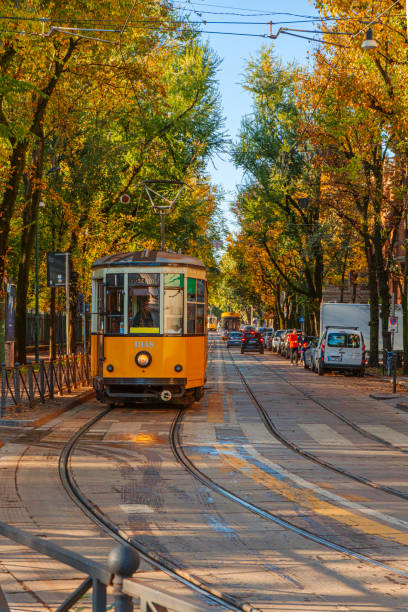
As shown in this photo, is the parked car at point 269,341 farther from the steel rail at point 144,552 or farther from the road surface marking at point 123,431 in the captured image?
the steel rail at point 144,552

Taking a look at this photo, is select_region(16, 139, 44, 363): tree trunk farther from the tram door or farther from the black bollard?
the black bollard

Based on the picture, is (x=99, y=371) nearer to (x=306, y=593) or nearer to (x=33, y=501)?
→ (x=33, y=501)

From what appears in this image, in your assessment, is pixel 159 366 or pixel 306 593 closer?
pixel 306 593

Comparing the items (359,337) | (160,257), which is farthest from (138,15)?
(359,337)

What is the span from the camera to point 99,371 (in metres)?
19.1

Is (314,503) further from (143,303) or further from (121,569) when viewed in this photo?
(143,303)

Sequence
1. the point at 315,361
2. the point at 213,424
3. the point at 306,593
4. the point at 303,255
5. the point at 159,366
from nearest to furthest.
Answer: the point at 306,593, the point at 213,424, the point at 159,366, the point at 315,361, the point at 303,255

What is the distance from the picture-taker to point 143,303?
62.2 ft

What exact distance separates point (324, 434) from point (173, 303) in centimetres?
504

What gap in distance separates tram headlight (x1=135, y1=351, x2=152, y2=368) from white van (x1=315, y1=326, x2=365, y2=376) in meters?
17.6

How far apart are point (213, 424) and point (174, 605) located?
46.4 ft

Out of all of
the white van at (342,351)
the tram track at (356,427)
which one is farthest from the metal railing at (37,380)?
the white van at (342,351)

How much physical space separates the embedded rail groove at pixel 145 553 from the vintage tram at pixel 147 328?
274 inches

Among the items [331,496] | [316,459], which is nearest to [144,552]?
[331,496]
